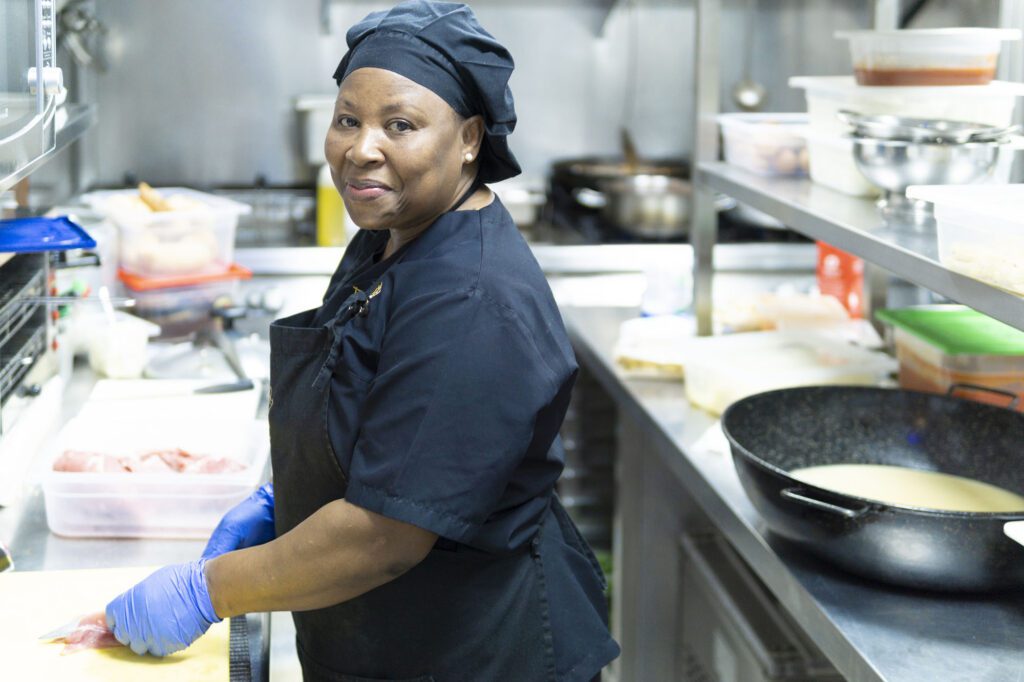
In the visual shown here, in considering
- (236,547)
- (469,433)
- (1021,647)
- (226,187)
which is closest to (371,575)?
(469,433)

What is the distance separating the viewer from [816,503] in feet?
4.94

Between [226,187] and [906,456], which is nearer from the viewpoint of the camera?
[906,456]

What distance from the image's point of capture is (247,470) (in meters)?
1.77

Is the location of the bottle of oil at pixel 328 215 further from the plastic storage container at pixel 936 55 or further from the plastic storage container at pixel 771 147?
the plastic storage container at pixel 936 55

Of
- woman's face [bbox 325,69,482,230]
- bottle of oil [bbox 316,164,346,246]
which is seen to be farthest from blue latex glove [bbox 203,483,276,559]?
bottle of oil [bbox 316,164,346,246]

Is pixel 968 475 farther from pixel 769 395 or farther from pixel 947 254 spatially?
pixel 947 254

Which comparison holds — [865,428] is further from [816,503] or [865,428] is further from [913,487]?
[816,503]

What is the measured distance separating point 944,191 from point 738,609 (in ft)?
3.11

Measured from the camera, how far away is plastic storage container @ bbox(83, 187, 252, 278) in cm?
280

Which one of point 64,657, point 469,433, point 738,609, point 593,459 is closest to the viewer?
point 469,433

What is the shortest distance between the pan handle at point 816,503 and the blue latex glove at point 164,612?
72cm

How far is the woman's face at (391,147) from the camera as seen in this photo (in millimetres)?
1318

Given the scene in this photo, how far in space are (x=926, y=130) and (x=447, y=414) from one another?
1.01m

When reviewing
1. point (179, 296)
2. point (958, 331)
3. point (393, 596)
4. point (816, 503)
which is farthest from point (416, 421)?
point (179, 296)
